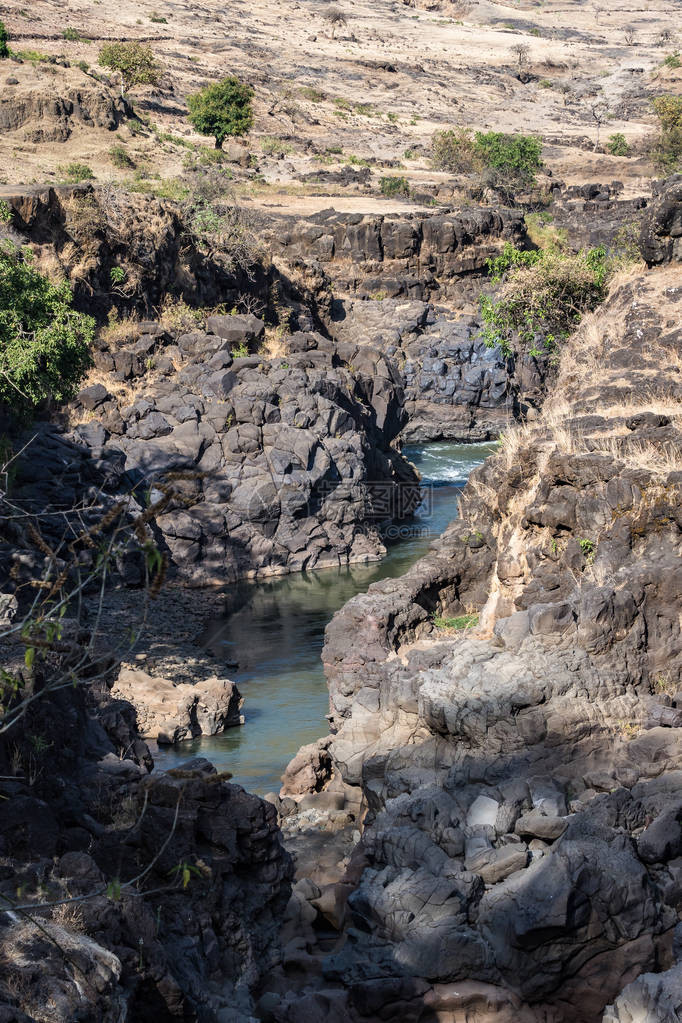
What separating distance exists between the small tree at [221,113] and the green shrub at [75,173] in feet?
82.6

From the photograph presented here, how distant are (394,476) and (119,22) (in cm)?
6987

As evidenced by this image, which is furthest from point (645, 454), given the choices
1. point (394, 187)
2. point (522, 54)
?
point (522, 54)

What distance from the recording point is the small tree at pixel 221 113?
70875mm

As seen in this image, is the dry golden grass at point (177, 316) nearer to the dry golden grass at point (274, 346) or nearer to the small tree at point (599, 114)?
the dry golden grass at point (274, 346)

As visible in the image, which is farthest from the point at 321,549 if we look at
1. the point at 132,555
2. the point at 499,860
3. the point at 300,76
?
the point at 300,76

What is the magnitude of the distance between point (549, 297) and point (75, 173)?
94.9 feet

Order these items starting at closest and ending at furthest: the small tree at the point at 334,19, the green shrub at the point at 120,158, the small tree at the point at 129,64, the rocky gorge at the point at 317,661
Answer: the rocky gorge at the point at 317,661 < the green shrub at the point at 120,158 < the small tree at the point at 129,64 < the small tree at the point at 334,19

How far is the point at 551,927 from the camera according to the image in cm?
1041

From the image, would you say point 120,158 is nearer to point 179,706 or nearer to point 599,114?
point 179,706

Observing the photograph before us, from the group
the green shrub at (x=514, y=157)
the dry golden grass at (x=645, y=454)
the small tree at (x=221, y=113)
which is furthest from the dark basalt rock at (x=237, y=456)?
the green shrub at (x=514, y=157)

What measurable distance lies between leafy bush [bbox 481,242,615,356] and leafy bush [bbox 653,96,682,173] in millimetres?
50778

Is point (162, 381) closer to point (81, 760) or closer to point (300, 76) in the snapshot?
point (81, 760)

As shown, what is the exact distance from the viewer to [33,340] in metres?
27.2

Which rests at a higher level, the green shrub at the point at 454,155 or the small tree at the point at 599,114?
the small tree at the point at 599,114
